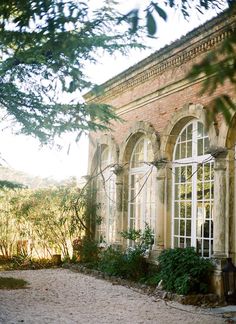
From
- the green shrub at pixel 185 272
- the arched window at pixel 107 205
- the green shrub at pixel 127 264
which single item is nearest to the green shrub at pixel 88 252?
the arched window at pixel 107 205

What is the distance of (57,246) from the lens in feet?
43.8

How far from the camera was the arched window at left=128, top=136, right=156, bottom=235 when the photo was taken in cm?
1077

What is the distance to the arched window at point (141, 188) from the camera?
10.8 metres

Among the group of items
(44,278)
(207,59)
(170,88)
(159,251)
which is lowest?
(44,278)

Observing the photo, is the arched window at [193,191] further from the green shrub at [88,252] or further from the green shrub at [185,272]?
the green shrub at [88,252]

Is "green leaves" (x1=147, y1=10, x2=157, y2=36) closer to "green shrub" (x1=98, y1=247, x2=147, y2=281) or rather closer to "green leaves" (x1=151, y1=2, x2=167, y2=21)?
"green leaves" (x1=151, y1=2, x2=167, y2=21)

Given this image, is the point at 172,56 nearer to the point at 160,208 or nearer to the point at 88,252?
the point at 160,208

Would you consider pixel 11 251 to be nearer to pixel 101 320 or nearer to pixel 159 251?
pixel 159 251

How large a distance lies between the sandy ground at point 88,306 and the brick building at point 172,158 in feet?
4.36

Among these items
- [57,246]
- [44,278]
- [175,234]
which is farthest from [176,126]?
[57,246]

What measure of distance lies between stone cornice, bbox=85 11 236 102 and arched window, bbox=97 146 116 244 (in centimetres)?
210

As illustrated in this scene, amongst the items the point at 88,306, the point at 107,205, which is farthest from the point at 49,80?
the point at 107,205

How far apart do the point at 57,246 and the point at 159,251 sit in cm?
464

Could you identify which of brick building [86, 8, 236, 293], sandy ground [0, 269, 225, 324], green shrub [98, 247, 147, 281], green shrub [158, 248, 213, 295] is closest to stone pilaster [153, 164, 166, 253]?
brick building [86, 8, 236, 293]
